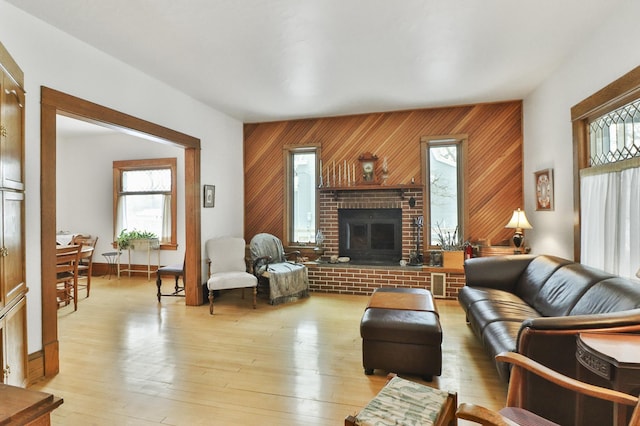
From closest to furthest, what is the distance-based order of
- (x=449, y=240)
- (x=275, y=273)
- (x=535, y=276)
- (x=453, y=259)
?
(x=535, y=276)
(x=275, y=273)
(x=453, y=259)
(x=449, y=240)

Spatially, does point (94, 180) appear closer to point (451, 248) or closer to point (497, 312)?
point (451, 248)

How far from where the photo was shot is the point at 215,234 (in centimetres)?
508

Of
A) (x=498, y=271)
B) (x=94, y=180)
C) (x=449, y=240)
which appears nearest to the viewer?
(x=498, y=271)

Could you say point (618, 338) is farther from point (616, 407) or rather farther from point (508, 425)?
point (508, 425)

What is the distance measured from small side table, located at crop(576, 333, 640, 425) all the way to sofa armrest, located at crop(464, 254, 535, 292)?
217cm

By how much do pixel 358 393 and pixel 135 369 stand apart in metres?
1.84

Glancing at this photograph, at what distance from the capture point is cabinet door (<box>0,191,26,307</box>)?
6.57ft

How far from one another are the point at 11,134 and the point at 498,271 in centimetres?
441

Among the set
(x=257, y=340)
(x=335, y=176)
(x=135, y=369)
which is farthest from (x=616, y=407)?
(x=335, y=176)

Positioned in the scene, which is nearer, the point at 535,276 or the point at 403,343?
A: the point at 403,343

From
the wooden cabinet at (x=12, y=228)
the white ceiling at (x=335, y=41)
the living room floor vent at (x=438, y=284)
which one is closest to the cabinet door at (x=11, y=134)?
the wooden cabinet at (x=12, y=228)

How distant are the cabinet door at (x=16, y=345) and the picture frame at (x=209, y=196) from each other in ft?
8.65

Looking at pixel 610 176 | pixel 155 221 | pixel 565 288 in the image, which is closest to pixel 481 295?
pixel 565 288

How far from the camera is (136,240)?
614 centimetres
